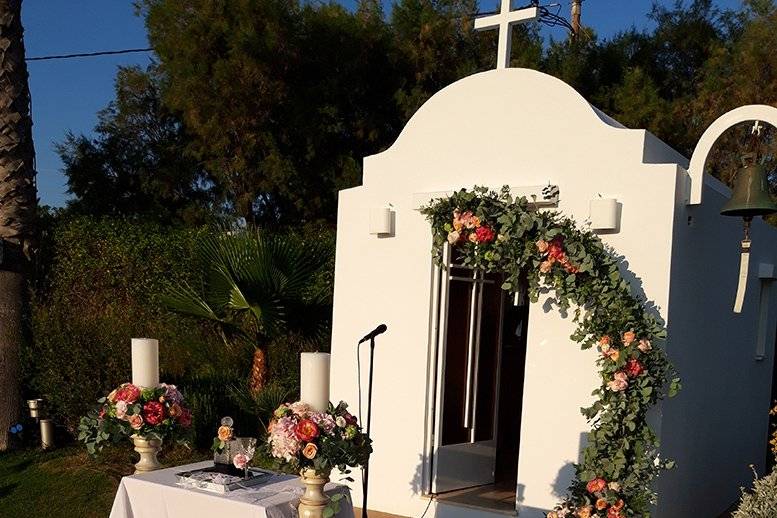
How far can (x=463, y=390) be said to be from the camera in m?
6.63

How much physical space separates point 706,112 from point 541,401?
9568 millimetres

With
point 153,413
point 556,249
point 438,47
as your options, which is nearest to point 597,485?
point 556,249

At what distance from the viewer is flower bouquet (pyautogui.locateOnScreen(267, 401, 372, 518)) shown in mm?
3844

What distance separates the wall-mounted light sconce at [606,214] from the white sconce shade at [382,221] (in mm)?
1729

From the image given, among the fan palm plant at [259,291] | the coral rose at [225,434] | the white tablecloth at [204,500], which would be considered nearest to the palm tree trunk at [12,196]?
the fan palm plant at [259,291]

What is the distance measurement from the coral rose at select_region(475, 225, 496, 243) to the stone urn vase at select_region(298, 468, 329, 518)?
229 centimetres

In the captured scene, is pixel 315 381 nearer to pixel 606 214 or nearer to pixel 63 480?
pixel 606 214

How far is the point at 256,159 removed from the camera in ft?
45.6

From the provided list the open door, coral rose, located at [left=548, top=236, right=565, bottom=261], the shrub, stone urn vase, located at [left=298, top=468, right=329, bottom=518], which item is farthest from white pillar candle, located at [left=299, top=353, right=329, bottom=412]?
the shrub

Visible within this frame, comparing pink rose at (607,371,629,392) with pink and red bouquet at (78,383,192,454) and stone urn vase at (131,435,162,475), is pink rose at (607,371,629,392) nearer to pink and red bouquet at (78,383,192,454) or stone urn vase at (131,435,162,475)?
pink and red bouquet at (78,383,192,454)

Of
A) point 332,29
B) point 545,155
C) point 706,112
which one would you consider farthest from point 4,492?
point 706,112

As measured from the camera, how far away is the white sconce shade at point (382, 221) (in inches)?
251

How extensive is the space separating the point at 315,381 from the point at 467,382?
2710 millimetres

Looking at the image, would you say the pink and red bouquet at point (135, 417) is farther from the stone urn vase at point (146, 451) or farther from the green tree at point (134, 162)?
the green tree at point (134, 162)
